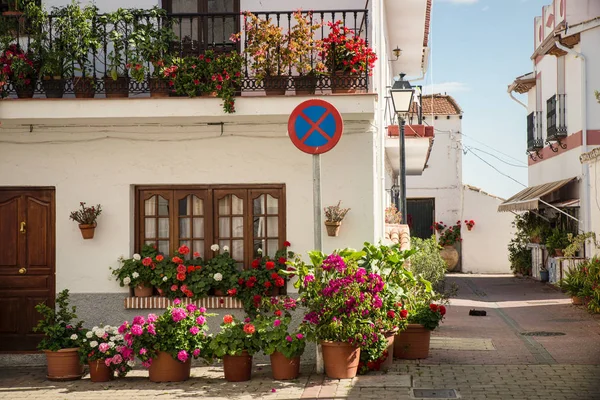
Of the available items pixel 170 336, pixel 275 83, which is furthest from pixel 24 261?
pixel 275 83

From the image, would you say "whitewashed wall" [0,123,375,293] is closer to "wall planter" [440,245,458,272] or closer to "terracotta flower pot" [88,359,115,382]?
"terracotta flower pot" [88,359,115,382]

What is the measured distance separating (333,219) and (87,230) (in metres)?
3.45

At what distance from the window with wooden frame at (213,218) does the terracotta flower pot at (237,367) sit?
193 cm

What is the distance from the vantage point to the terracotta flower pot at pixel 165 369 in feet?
35.3

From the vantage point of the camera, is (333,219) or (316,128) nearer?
(316,128)

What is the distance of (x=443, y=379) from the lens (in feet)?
34.9

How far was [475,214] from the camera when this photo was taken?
3522cm

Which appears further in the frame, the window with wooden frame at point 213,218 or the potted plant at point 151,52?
the window with wooden frame at point 213,218

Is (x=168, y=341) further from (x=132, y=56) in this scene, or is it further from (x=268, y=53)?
(x=268, y=53)

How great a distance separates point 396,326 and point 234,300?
234cm

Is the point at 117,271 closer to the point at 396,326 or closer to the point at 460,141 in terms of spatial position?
the point at 396,326

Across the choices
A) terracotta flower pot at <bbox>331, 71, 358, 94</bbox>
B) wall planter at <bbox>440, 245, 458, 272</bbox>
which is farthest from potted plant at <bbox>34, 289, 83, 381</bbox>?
wall planter at <bbox>440, 245, 458, 272</bbox>

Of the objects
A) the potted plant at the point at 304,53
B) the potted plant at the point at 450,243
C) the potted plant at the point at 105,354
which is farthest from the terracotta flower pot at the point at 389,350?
the potted plant at the point at 450,243

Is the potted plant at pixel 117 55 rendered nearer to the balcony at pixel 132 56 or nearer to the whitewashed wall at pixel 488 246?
the balcony at pixel 132 56
